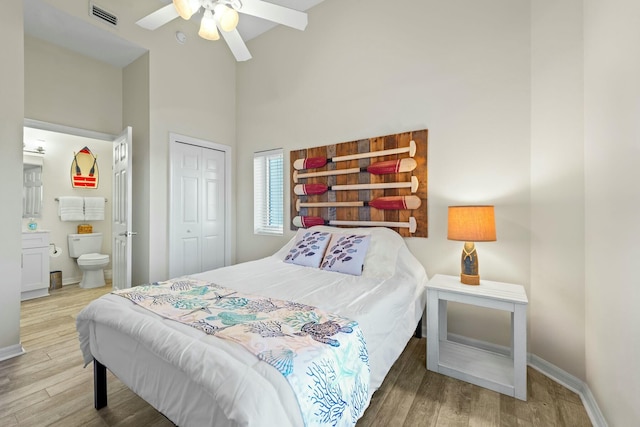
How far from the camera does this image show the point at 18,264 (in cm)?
231

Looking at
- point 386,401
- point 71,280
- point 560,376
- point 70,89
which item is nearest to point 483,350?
point 560,376

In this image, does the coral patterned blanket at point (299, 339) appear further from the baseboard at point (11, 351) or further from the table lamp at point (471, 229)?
the baseboard at point (11, 351)

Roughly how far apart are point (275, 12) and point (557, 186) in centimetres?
232

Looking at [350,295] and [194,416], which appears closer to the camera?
[194,416]

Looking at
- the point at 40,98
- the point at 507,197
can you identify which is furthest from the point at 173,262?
the point at 507,197

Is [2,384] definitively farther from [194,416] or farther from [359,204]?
[359,204]

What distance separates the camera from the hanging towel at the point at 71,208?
173 inches

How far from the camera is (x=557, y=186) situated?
196 cm

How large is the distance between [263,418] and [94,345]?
1400 millimetres

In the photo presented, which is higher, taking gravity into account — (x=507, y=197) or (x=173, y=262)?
(x=507, y=197)

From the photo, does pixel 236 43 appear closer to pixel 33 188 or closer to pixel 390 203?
pixel 390 203

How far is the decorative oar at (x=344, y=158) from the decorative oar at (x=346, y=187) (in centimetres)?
23

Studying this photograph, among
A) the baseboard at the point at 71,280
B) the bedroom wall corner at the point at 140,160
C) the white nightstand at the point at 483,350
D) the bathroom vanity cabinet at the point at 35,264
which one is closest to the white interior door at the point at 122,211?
the bedroom wall corner at the point at 140,160

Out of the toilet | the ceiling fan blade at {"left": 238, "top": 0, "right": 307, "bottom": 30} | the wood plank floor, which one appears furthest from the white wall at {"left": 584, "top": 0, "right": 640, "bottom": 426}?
the toilet
